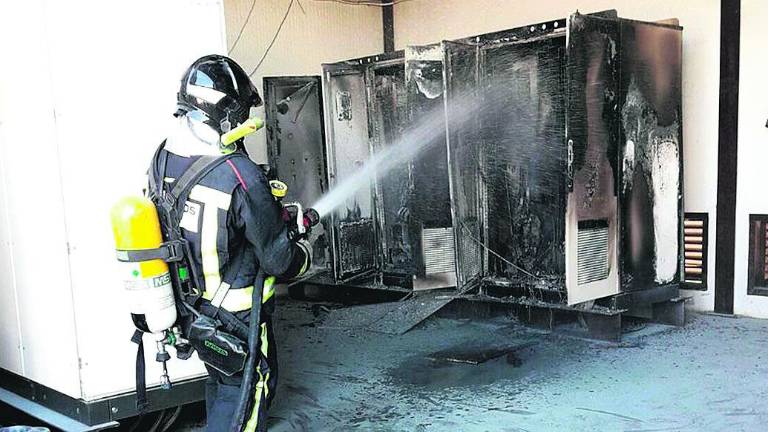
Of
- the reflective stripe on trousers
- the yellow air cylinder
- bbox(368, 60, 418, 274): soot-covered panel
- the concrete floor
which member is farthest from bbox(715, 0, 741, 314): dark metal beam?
the yellow air cylinder

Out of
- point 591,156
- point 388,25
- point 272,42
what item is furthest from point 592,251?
point 388,25

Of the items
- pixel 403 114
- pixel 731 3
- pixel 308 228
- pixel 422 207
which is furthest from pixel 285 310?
pixel 731 3

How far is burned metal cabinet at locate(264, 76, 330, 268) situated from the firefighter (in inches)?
121

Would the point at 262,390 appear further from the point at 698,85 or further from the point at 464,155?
the point at 698,85

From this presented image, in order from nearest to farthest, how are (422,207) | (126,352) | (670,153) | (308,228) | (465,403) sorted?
(308,228), (126,352), (465,403), (670,153), (422,207)

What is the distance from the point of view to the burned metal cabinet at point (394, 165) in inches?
196

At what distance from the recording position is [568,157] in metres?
4.01

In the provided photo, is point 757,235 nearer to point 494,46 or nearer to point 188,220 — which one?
point 494,46

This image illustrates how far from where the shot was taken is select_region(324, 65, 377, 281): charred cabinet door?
18.1 ft

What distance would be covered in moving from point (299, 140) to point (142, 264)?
11.9 feet

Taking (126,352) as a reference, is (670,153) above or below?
above

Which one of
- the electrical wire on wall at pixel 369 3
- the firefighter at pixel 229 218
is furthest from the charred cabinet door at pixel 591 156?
the electrical wire on wall at pixel 369 3

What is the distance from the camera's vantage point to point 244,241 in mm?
2561

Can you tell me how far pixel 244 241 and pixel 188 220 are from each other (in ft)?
0.72
